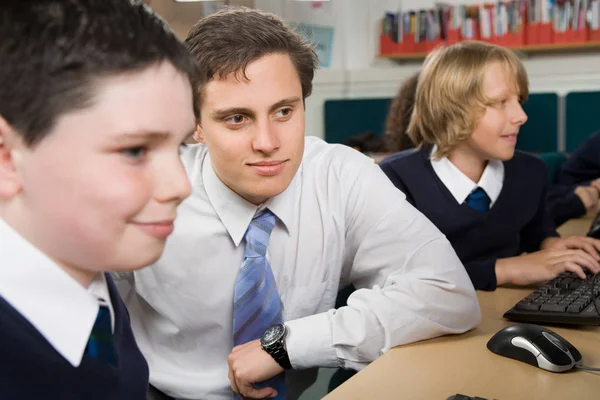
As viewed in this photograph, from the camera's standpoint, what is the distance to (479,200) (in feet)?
5.77

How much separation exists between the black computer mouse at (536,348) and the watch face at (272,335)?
33cm

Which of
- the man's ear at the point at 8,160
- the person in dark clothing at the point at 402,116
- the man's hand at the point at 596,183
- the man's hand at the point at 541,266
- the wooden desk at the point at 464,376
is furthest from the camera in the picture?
the person in dark clothing at the point at 402,116

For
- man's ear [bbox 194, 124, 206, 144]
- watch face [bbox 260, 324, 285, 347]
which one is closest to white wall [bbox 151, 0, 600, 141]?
man's ear [bbox 194, 124, 206, 144]

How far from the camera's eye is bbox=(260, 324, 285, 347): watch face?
3.72ft

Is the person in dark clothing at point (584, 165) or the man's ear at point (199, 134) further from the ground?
the man's ear at point (199, 134)

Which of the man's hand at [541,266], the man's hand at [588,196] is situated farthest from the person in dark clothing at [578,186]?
the man's hand at [541,266]

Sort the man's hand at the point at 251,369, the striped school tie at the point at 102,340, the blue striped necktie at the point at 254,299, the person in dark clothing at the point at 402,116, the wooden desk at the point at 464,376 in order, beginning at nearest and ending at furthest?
1. the striped school tie at the point at 102,340
2. the wooden desk at the point at 464,376
3. the man's hand at the point at 251,369
4. the blue striped necktie at the point at 254,299
5. the person in dark clothing at the point at 402,116

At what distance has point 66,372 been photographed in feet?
2.12

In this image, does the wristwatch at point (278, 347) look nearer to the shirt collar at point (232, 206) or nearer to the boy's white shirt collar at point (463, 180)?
the shirt collar at point (232, 206)

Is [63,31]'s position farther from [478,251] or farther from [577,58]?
[577,58]

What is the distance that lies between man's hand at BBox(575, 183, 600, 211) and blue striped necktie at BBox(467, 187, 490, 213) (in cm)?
76

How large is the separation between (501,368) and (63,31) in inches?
29.3

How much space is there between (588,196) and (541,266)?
100cm

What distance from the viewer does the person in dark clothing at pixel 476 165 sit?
172 cm
